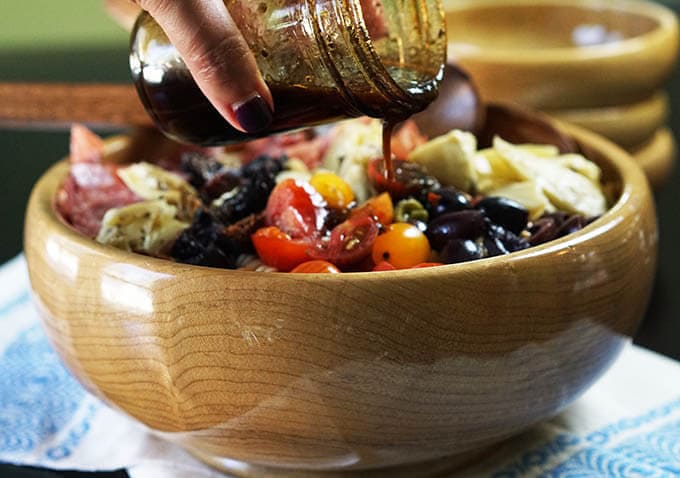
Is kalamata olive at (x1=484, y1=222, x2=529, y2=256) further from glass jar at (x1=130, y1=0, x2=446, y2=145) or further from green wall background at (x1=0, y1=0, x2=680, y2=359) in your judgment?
green wall background at (x1=0, y1=0, x2=680, y2=359)

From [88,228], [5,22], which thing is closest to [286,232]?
[88,228]

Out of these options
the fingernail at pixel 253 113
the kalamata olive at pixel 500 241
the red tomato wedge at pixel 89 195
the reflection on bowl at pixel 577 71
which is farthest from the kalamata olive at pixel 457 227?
the reflection on bowl at pixel 577 71

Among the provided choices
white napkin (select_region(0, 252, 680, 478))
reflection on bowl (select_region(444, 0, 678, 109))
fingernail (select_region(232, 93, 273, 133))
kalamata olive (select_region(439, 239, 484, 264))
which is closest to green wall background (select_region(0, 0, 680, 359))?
white napkin (select_region(0, 252, 680, 478))

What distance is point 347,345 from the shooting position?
2.55 feet

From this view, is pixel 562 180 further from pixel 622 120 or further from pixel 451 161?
pixel 622 120

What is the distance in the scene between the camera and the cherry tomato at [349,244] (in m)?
0.90

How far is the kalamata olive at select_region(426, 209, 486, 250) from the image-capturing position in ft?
3.00

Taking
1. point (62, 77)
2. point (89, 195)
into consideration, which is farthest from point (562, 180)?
point (62, 77)

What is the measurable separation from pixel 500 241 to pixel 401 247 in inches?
4.1

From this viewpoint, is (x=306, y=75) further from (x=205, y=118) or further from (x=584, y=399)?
(x=584, y=399)

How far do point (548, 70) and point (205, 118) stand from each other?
88cm

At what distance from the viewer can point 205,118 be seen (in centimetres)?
91

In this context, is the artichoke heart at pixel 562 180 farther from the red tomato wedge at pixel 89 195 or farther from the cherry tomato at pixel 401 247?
the red tomato wedge at pixel 89 195

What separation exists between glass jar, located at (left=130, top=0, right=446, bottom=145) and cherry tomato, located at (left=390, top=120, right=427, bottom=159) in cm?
24
